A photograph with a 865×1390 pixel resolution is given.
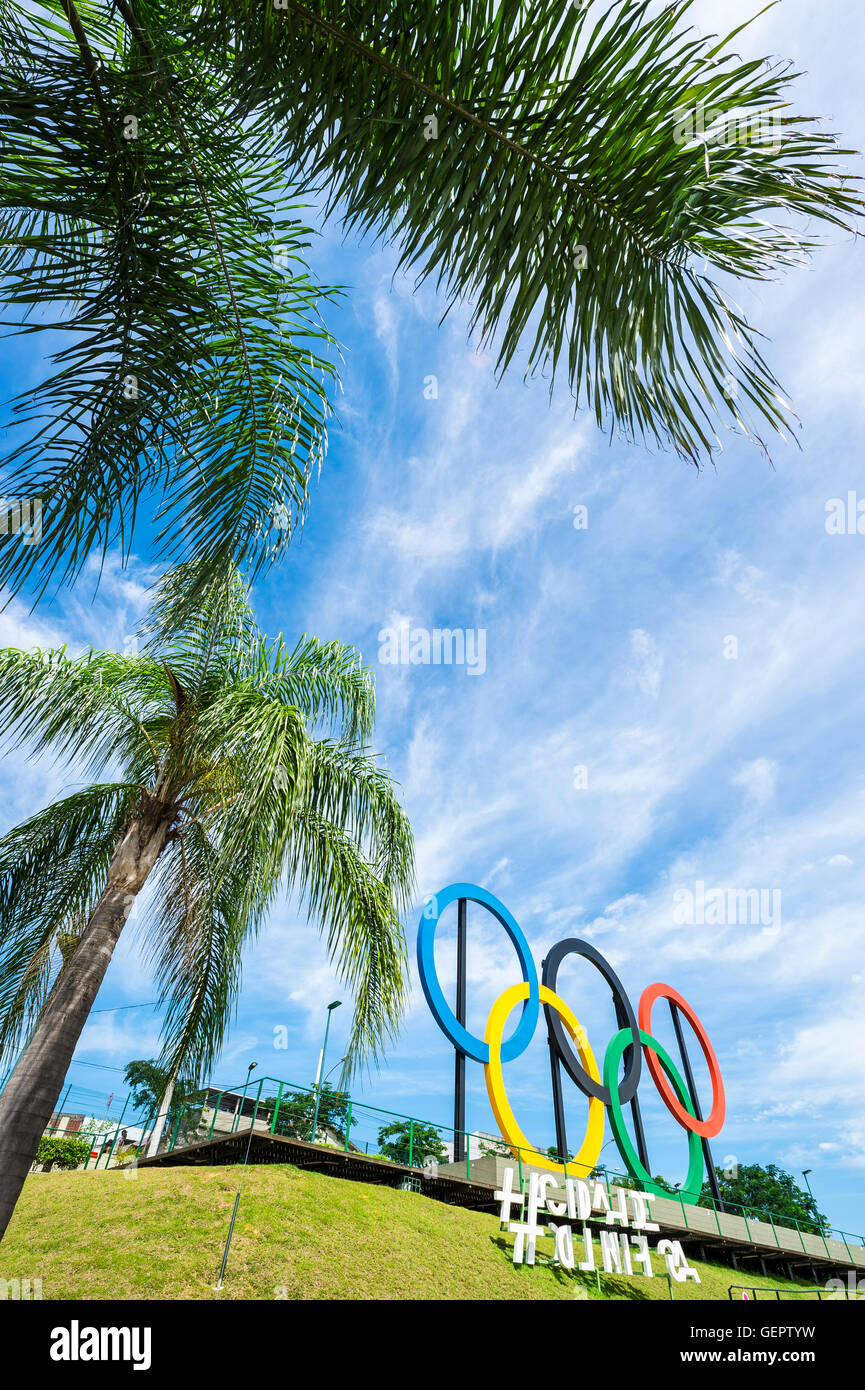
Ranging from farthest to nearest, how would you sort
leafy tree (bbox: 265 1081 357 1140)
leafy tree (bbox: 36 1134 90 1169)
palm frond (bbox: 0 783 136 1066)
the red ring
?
leafy tree (bbox: 36 1134 90 1169), the red ring, leafy tree (bbox: 265 1081 357 1140), palm frond (bbox: 0 783 136 1066)

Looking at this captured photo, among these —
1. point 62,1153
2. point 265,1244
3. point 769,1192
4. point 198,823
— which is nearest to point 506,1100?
point 265,1244

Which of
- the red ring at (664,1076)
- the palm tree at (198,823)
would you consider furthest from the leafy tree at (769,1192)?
the palm tree at (198,823)

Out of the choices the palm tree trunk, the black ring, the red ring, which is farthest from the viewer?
the red ring

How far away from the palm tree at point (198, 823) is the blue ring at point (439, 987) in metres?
7.40

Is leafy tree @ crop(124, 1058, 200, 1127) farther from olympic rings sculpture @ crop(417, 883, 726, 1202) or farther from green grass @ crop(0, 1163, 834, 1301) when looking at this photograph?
olympic rings sculpture @ crop(417, 883, 726, 1202)

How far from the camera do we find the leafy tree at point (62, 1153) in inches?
916

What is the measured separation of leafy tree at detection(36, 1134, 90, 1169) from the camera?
23.3m

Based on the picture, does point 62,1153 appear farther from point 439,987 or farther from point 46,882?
point 46,882

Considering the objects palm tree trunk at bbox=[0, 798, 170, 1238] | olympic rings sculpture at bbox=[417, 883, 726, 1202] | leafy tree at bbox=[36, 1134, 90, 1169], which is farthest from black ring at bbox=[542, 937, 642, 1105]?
leafy tree at bbox=[36, 1134, 90, 1169]

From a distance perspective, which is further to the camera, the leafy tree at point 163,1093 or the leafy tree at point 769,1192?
the leafy tree at point 769,1192

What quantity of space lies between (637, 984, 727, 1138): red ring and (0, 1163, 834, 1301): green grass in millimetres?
6187

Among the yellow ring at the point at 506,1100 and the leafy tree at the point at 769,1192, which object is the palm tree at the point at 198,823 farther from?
the leafy tree at the point at 769,1192
